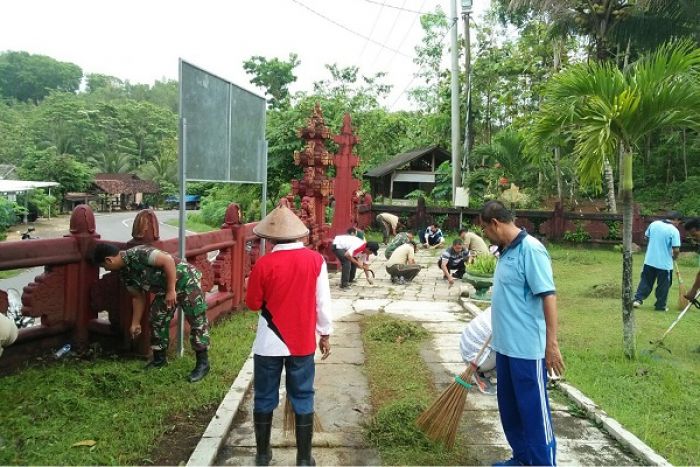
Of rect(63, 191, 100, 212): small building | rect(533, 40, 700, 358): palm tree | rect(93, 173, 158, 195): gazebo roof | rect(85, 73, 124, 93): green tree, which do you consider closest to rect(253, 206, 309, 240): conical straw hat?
rect(533, 40, 700, 358): palm tree

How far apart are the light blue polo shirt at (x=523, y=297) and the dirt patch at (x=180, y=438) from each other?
207 cm

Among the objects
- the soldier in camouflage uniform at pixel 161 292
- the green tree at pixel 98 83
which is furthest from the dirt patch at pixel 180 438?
the green tree at pixel 98 83

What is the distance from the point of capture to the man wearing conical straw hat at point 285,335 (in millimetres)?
3367

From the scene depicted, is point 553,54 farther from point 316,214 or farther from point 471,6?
point 316,214

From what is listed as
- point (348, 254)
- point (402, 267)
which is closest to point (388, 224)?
point (402, 267)

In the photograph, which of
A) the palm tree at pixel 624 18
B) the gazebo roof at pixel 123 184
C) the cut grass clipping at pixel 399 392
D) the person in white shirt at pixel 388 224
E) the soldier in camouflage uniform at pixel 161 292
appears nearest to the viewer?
the cut grass clipping at pixel 399 392

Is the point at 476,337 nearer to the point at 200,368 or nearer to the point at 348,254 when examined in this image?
the point at 200,368

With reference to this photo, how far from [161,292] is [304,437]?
2.13 meters

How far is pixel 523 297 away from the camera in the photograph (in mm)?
3260

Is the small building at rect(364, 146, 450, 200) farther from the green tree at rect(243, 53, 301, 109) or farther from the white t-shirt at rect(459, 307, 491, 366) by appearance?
the white t-shirt at rect(459, 307, 491, 366)

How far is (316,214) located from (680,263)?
9.57m

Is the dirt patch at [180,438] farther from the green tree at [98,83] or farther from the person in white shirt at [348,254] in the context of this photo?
the green tree at [98,83]

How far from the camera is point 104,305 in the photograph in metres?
5.30

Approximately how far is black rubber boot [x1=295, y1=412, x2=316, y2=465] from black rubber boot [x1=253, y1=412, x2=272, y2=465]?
188 mm
